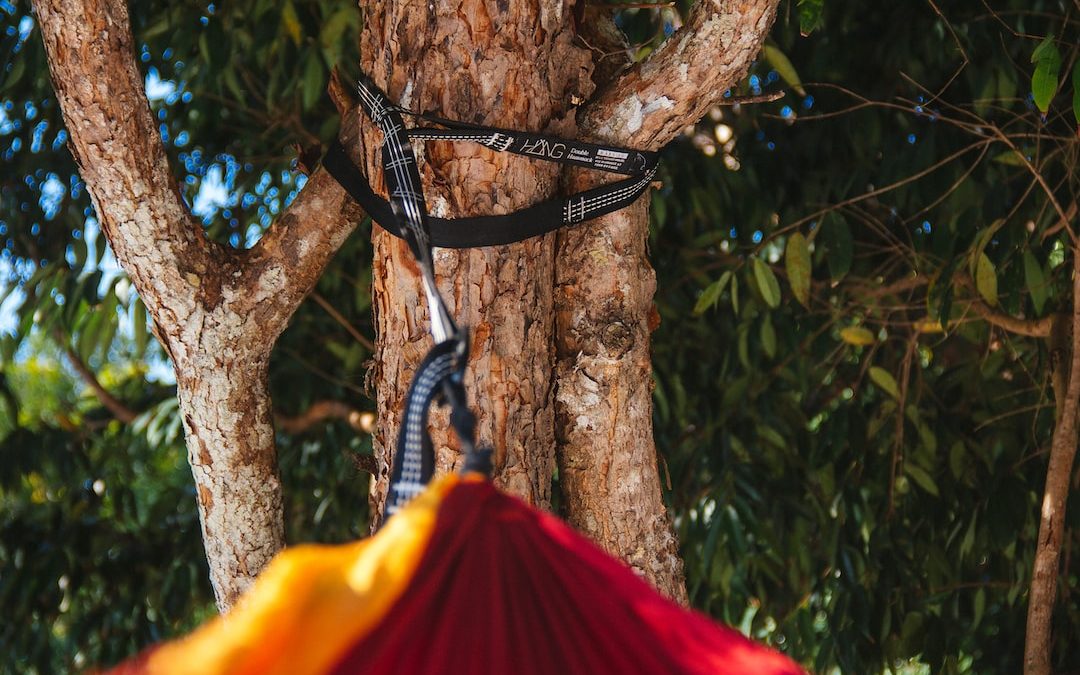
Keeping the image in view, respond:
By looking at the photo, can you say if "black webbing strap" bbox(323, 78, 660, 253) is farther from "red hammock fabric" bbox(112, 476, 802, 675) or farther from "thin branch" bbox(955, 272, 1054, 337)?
"thin branch" bbox(955, 272, 1054, 337)

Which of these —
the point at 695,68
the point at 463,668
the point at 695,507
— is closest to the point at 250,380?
the point at 695,68

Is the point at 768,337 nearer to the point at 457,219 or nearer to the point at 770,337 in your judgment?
the point at 770,337

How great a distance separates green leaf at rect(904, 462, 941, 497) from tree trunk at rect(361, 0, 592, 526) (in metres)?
1.00

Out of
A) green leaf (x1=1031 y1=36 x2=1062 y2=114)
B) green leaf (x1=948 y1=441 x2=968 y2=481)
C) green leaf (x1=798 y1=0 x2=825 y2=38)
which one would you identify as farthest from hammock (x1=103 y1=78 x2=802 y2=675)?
green leaf (x1=948 y1=441 x2=968 y2=481)

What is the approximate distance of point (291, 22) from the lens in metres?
1.90

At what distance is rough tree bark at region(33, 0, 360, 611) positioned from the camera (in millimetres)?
1124

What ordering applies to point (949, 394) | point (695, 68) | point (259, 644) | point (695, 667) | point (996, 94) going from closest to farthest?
1. point (259, 644)
2. point (695, 667)
3. point (695, 68)
4. point (996, 94)
5. point (949, 394)

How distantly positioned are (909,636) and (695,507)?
42cm

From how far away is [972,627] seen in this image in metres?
2.05

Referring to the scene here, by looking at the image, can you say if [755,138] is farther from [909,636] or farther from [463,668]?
[463,668]

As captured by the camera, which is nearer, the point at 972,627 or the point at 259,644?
the point at 259,644

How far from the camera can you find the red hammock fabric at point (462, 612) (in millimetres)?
575

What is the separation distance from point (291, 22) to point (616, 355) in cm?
107

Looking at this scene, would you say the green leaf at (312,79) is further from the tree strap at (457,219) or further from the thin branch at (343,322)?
the tree strap at (457,219)
